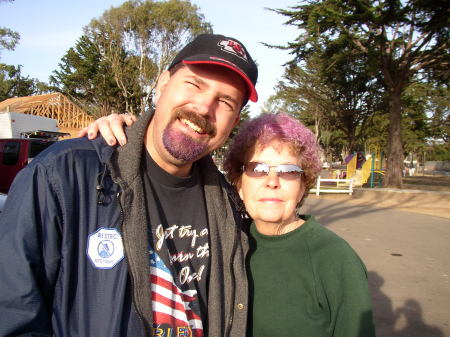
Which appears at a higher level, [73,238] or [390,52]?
[390,52]

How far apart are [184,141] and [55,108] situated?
3775cm

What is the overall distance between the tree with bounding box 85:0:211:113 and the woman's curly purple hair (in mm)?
26134

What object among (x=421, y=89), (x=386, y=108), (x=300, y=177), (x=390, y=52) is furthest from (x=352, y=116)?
(x=300, y=177)

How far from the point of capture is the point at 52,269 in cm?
127

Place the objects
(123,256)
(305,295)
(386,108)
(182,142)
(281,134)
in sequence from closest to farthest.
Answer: (123,256) < (182,142) < (305,295) < (281,134) < (386,108)

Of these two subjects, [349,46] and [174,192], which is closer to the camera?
[174,192]

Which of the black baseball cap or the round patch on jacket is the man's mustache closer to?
the black baseball cap

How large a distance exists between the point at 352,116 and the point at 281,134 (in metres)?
30.6

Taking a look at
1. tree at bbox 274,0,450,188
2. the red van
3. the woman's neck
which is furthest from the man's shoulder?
tree at bbox 274,0,450,188

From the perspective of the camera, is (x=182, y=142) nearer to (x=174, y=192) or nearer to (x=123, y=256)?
(x=174, y=192)

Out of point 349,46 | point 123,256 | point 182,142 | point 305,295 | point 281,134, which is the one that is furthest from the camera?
point 349,46

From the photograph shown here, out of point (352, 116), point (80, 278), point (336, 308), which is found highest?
point (352, 116)

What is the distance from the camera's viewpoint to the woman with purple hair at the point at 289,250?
5.56 feet

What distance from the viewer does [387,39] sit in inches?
650
